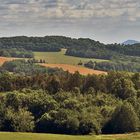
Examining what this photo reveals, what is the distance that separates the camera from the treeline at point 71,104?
337 feet

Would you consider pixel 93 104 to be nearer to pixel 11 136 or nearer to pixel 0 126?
pixel 0 126

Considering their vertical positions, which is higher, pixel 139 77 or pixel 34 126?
pixel 139 77

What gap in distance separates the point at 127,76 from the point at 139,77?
3.84 meters

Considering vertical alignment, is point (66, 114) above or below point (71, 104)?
below

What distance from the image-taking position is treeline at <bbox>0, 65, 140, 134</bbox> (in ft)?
337

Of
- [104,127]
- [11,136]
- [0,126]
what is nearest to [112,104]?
[104,127]

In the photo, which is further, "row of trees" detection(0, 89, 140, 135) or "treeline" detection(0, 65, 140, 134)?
"treeline" detection(0, 65, 140, 134)

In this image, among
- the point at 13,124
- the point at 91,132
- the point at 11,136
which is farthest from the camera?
the point at 13,124

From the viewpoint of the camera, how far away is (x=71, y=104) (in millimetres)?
111938

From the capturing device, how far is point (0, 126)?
106 metres

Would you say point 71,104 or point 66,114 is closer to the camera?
point 66,114

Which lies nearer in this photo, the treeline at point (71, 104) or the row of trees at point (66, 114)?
the row of trees at point (66, 114)

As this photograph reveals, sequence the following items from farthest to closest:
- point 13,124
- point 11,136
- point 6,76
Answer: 1. point 6,76
2. point 13,124
3. point 11,136

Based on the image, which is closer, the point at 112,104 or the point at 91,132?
the point at 91,132
